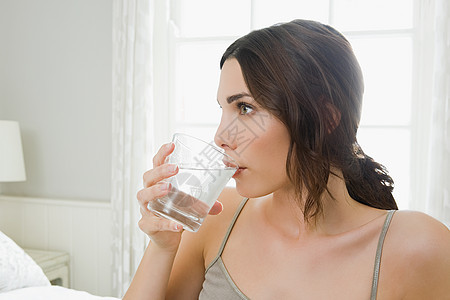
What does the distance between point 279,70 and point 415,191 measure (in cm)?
182

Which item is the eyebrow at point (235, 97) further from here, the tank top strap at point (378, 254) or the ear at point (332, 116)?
the tank top strap at point (378, 254)

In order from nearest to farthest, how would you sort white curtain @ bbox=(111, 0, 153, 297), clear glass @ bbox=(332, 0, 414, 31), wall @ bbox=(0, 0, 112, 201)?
1. clear glass @ bbox=(332, 0, 414, 31)
2. white curtain @ bbox=(111, 0, 153, 297)
3. wall @ bbox=(0, 0, 112, 201)

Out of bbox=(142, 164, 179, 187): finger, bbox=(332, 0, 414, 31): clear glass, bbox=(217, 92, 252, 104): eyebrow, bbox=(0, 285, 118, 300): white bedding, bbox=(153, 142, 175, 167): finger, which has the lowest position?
bbox=(0, 285, 118, 300): white bedding

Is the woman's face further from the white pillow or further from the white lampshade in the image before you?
the white lampshade

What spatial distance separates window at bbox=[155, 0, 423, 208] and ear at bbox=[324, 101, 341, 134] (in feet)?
5.35

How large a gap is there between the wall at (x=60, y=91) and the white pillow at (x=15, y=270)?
93cm

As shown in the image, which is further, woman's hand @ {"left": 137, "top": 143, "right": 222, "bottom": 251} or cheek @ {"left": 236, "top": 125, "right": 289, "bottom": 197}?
cheek @ {"left": 236, "top": 125, "right": 289, "bottom": 197}

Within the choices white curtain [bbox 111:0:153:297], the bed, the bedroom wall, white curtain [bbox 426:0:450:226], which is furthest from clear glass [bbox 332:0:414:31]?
the bed

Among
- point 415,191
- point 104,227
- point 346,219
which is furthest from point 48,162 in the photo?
point 346,219

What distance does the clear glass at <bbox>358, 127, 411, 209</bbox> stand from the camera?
257 cm

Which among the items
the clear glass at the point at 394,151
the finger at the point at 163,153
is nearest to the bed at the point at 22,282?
the finger at the point at 163,153

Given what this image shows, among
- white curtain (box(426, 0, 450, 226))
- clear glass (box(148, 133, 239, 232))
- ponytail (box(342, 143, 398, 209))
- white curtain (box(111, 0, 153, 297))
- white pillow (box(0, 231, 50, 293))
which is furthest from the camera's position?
white curtain (box(111, 0, 153, 297))

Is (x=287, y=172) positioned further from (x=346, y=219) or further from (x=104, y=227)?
(x=104, y=227)

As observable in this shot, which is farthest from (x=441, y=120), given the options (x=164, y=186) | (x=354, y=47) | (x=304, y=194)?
(x=164, y=186)
